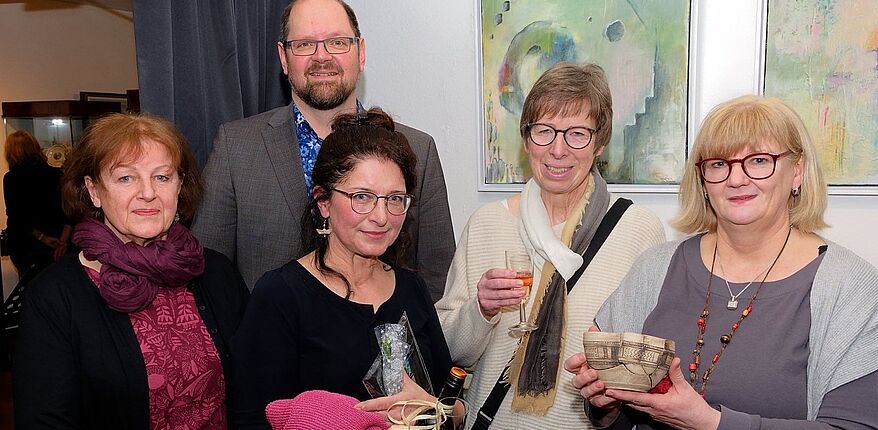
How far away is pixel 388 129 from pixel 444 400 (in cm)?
72

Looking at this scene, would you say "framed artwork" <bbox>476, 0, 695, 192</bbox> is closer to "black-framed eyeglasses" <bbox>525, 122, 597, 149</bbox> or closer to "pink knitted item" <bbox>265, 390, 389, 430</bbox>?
"black-framed eyeglasses" <bbox>525, 122, 597, 149</bbox>

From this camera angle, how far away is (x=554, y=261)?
1976mm

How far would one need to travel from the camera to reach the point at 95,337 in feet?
5.78

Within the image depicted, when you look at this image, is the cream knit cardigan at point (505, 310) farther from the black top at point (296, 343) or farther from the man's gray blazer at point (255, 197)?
the black top at point (296, 343)

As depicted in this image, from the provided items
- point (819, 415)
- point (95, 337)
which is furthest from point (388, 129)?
point (819, 415)

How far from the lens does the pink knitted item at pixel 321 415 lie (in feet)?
4.61

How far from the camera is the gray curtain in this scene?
95.9 inches

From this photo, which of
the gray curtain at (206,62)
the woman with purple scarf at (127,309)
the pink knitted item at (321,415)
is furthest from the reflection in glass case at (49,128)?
the pink knitted item at (321,415)

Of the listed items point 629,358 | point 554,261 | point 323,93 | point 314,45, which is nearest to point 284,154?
point 323,93

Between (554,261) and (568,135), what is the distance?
0.36 meters

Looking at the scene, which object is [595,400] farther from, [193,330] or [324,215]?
[193,330]

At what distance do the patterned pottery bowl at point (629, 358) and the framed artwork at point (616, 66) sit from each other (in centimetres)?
150

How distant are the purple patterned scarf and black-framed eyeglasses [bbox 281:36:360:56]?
792 millimetres

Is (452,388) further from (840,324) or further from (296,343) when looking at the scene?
(840,324)
